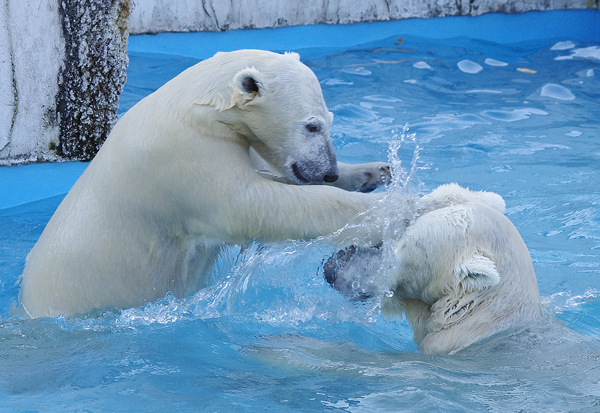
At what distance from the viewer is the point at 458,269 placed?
9.64 feet

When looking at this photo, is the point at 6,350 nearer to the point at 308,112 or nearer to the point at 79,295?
the point at 79,295

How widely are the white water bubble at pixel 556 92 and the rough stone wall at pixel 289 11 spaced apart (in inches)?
117

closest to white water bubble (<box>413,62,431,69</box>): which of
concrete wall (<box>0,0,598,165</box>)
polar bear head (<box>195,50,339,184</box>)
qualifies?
concrete wall (<box>0,0,598,165</box>)

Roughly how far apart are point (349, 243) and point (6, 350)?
1.73m

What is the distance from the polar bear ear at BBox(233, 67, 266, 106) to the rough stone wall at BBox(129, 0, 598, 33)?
7.11 m

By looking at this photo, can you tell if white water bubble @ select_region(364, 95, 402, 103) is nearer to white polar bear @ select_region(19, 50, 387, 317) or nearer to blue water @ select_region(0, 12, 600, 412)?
blue water @ select_region(0, 12, 600, 412)

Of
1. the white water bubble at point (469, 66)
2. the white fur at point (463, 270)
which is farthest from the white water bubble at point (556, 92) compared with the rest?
the white fur at point (463, 270)

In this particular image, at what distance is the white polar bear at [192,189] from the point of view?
2992 mm

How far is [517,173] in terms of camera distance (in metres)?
6.40

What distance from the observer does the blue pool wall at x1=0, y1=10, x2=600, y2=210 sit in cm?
990

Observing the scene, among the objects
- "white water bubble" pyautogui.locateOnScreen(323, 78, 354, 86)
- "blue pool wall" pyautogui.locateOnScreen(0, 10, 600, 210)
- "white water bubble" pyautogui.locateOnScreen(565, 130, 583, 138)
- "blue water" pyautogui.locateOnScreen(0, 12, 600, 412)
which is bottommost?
"blue water" pyautogui.locateOnScreen(0, 12, 600, 412)

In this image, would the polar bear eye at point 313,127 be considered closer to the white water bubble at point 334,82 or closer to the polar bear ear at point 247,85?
the polar bear ear at point 247,85

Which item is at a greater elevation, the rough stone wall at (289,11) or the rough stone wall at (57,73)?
the rough stone wall at (289,11)

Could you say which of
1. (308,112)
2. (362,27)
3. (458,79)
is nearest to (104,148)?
(308,112)
